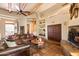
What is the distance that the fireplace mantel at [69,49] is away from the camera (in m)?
2.34

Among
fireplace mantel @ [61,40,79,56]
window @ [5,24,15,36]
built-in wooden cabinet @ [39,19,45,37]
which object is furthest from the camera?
built-in wooden cabinet @ [39,19,45,37]

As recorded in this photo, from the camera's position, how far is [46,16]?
2.56 m

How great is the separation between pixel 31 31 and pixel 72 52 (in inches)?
41.4

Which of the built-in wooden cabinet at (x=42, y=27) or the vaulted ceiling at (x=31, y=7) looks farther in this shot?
the built-in wooden cabinet at (x=42, y=27)

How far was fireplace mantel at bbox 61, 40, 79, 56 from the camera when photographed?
2342mm

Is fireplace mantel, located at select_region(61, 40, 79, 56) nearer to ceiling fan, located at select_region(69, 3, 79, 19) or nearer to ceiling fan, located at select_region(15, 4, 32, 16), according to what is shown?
ceiling fan, located at select_region(69, 3, 79, 19)

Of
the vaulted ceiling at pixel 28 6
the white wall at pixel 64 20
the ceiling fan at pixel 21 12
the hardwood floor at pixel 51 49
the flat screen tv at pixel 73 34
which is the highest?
the vaulted ceiling at pixel 28 6

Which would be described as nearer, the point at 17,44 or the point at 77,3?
the point at 77,3

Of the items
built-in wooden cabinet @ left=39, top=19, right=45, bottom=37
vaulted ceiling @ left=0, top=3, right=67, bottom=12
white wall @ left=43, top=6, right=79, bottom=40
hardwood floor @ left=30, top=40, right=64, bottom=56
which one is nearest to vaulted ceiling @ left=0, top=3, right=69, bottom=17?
vaulted ceiling @ left=0, top=3, right=67, bottom=12

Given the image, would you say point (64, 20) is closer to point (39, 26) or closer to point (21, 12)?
point (39, 26)

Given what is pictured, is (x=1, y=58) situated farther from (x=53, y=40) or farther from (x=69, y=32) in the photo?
(x=69, y=32)

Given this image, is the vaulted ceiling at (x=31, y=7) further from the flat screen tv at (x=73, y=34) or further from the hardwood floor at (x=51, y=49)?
the hardwood floor at (x=51, y=49)

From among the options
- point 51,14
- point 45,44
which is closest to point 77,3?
point 51,14

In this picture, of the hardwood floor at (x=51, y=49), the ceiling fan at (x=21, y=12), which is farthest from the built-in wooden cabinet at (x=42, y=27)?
the ceiling fan at (x=21, y=12)
